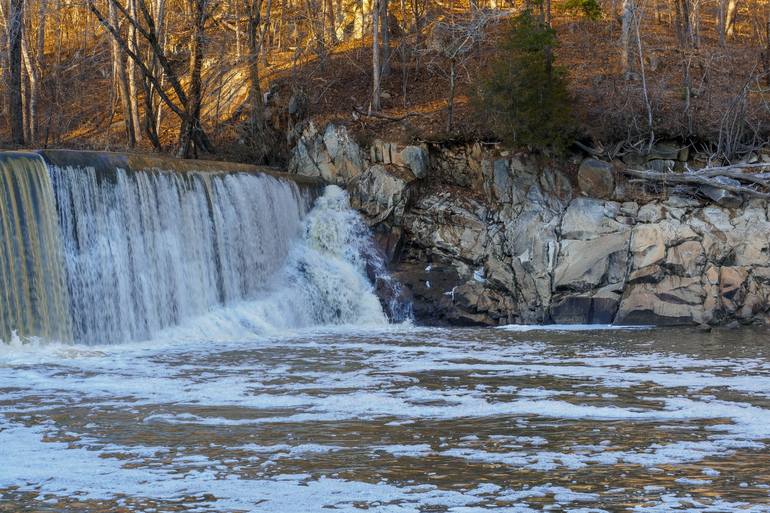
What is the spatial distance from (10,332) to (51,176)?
9.28 ft

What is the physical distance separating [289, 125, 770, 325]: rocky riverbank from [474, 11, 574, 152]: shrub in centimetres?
66

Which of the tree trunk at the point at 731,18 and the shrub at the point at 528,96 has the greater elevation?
the tree trunk at the point at 731,18

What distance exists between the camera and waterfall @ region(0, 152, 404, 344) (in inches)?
655

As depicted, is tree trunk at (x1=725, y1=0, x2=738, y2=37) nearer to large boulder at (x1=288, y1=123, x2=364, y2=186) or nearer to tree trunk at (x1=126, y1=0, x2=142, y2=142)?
large boulder at (x1=288, y1=123, x2=364, y2=186)

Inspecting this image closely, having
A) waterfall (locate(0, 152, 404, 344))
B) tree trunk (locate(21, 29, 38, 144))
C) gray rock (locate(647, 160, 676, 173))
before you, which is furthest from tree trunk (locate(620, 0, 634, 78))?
tree trunk (locate(21, 29, 38, 144))

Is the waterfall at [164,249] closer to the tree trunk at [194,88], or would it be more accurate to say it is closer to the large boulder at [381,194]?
the large boulder at [381,194]

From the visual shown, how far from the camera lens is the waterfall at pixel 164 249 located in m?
16.6

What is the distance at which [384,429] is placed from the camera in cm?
949

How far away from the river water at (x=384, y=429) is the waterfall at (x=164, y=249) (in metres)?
1.30

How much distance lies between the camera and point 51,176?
17062 millimetres

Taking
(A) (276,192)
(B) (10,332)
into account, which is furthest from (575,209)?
(B) (10,332)

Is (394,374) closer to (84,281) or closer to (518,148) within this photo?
(84,281)

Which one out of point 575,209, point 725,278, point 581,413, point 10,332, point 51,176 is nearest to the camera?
point 581,413

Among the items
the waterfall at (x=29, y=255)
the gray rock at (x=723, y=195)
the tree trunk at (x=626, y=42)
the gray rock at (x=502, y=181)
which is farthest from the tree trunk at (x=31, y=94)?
the gray rock at (x=723, y=195)
